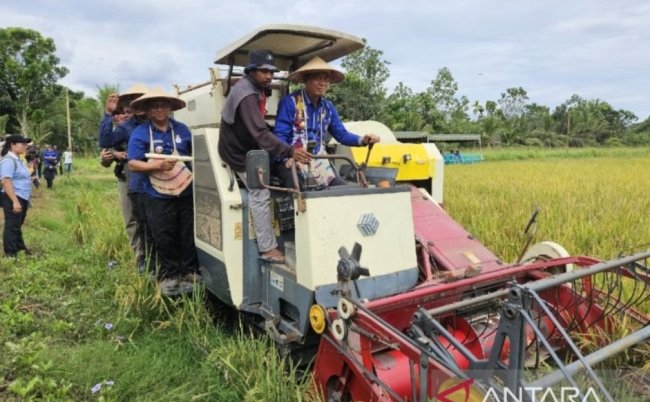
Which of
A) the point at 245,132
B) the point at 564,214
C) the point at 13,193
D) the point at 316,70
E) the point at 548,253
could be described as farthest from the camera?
the point at 564,214

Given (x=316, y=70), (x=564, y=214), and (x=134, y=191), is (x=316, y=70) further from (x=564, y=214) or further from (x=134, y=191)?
(x=564, y=214)

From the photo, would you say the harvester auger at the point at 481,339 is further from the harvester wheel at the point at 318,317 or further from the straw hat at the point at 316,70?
the straw hat at the point at 316,70

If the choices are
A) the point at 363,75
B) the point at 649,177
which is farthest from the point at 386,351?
the point at 363,75

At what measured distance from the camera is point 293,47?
4.38 metres

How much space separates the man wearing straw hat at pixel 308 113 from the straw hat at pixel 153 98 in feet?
3.54

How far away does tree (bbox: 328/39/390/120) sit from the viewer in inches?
1089

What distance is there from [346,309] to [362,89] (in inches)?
1075

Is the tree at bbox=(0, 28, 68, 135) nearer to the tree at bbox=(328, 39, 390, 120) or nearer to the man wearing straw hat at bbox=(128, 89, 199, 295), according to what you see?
the tree at bbox=(328, 39, 390, 120)

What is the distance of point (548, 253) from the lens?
3.96 meters

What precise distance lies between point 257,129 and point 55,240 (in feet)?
17.8

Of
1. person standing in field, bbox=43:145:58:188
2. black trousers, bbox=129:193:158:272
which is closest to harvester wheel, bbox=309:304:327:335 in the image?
black trousers, bbox=129:193:158:272

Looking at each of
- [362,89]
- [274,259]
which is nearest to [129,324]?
[274,259]

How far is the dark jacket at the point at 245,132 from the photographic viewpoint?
11.3 ft

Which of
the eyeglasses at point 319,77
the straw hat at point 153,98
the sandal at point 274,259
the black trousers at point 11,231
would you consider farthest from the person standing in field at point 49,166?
the sandal at point 274,259
